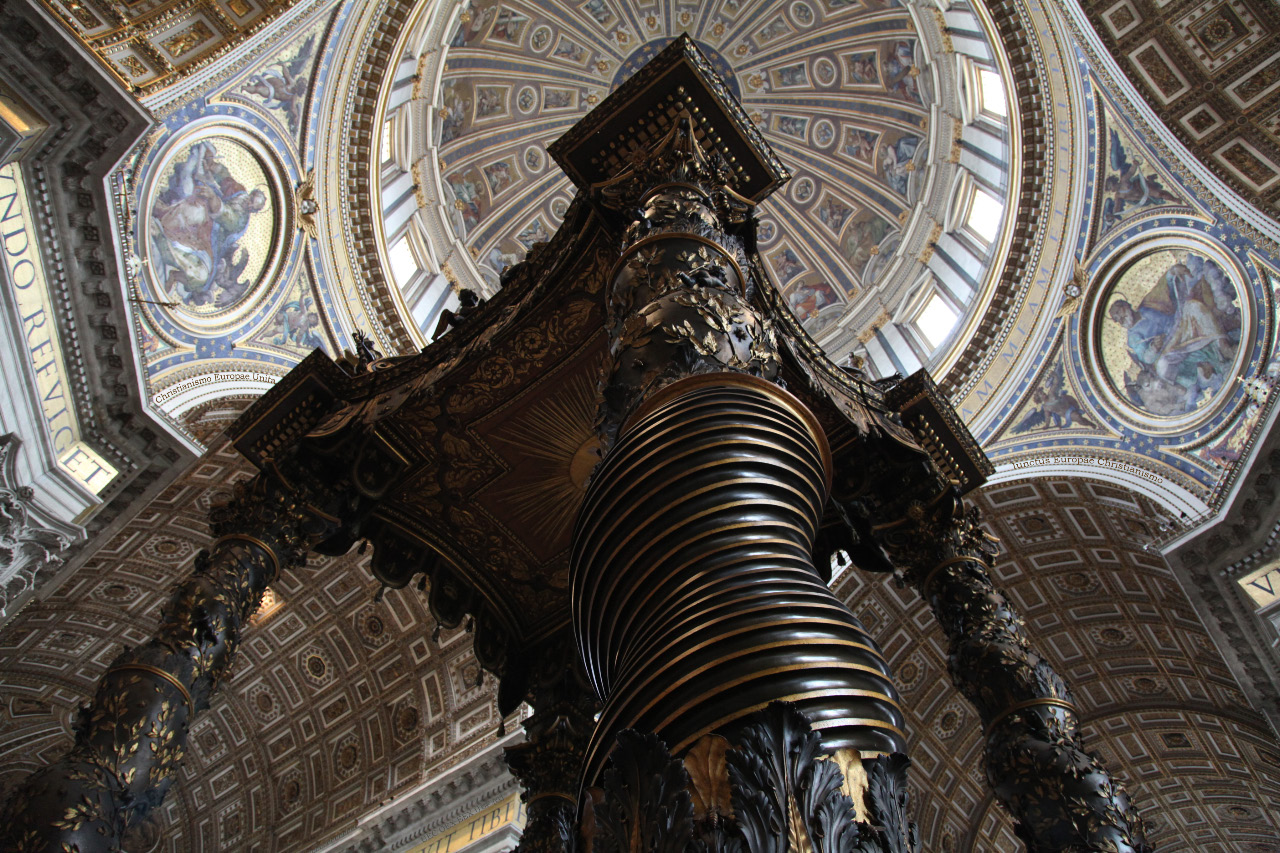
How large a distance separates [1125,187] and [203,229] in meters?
11.3

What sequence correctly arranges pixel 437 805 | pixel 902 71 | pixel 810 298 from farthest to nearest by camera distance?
pixel 810 298 → pixel 902 71 → pixel 437 805

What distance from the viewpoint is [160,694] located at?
4375 mm

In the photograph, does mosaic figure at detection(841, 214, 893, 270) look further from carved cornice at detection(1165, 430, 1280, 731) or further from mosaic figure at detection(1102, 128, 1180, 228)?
carved cornice at detection(1165, 430, 1280, 731)

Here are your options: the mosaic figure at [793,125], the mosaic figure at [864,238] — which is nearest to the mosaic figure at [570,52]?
the mosaic figure at [793,125]

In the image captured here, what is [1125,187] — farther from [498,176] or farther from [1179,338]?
[498,176]

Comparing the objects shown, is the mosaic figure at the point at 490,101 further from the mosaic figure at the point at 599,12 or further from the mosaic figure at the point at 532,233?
the mosaic figure at the point at 599,12

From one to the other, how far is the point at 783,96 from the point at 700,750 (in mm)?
20625

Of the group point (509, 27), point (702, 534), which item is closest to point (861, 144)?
point (509, 27)

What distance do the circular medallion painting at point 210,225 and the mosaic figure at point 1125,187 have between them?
35.2ft

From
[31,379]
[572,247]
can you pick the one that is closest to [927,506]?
Result: [572,247]

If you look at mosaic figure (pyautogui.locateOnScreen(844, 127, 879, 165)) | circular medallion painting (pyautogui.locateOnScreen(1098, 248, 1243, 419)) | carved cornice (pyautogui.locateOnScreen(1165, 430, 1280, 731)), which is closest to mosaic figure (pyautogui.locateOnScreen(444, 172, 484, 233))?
mosaic figure (pyautogui.locateOnScreen(844, 127, 879, 165))

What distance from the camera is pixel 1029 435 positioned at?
1202cm

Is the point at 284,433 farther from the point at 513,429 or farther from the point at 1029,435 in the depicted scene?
the point at 1029,435

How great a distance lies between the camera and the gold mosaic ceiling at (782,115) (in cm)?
1731
